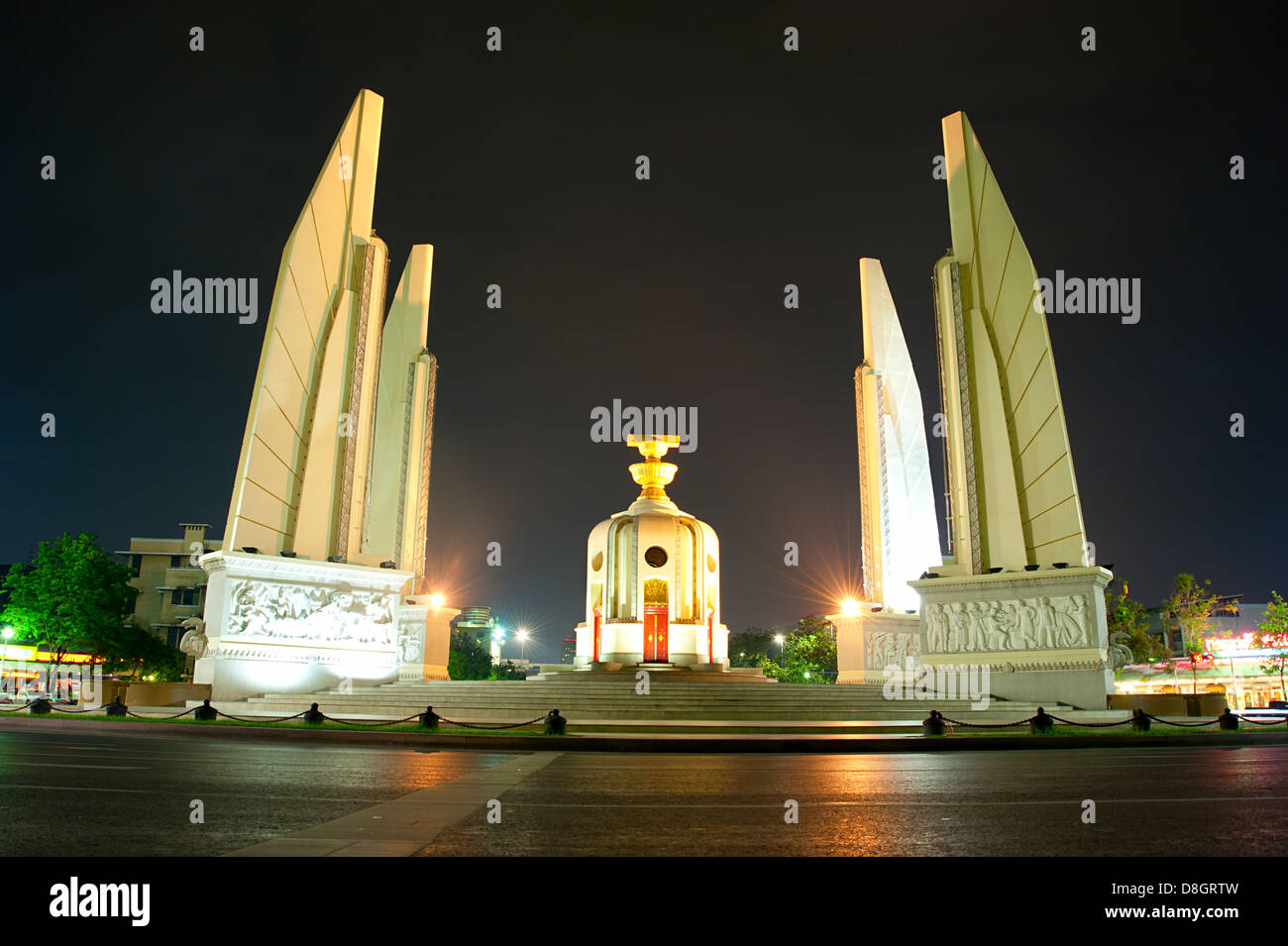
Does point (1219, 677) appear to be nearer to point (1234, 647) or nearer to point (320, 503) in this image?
point (1234, 647)

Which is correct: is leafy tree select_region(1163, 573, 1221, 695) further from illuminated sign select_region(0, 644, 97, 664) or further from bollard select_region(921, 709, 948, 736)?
illuminated sign select_region(0, 644, 97, 664)

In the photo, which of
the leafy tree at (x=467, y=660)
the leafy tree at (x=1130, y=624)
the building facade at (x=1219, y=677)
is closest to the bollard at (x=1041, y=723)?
the leafy tree at (x=1130, y=624)

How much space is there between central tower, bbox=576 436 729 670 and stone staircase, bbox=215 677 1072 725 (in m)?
17.1

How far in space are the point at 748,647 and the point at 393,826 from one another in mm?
84104

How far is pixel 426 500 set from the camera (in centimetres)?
3347

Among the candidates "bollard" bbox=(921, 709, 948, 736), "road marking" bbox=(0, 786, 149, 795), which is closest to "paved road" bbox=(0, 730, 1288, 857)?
"road marking" bbox=(0, 786, 149, 795)

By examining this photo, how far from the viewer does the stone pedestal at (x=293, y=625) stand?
22.0m

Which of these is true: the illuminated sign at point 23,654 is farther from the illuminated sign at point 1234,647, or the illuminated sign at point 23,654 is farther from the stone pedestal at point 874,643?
the illuminated sign at point 1234,647

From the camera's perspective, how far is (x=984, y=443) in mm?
25781

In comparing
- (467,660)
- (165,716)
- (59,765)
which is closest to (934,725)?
(59,765)

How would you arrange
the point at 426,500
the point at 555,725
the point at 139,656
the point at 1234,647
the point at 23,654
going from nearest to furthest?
the point at 555,725, the point at 426,500, the point at 139,656, the point at 23,654, the point at 1234,647

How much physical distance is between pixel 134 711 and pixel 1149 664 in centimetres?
5575
